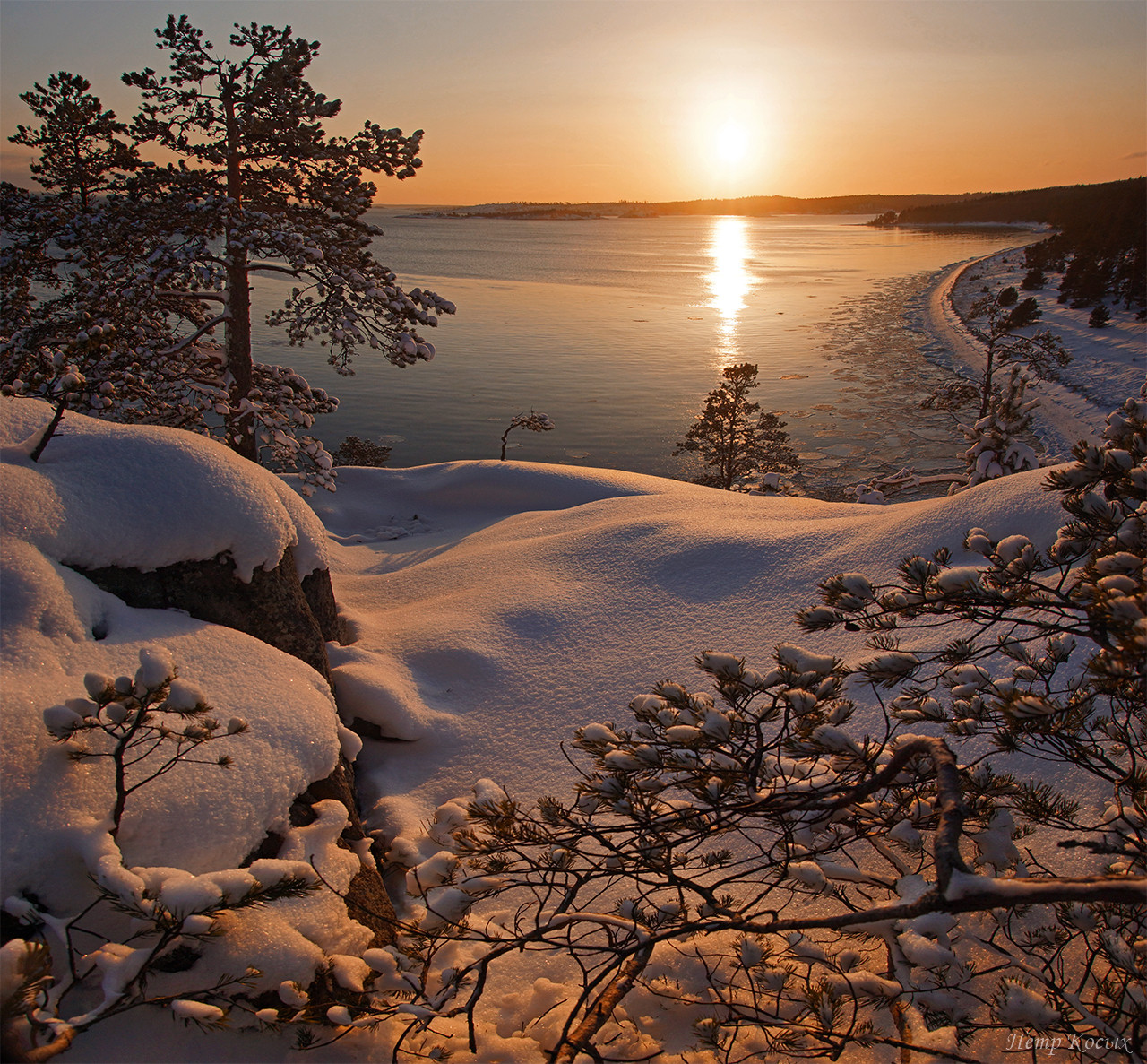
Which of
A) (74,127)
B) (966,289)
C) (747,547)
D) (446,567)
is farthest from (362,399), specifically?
(966,289)

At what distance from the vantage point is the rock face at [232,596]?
3.77m

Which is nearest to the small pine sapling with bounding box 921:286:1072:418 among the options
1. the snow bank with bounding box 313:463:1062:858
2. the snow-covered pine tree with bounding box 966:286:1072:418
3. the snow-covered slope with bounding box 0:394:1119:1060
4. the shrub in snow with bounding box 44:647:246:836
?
the snow-covered pine tree with bounding box 966:286:1072:418

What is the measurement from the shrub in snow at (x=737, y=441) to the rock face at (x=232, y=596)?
48.0ft

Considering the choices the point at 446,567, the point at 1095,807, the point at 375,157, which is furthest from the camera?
the point at 375,157

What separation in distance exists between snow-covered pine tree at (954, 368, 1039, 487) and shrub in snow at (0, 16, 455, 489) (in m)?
9.27

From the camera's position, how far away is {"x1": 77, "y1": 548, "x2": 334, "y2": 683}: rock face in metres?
3.77

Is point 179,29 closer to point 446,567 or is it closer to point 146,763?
point 446,567

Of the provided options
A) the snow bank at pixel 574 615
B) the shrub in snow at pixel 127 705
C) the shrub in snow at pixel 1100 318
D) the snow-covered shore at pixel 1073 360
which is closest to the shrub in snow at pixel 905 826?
the shrub in snow at pixel 127 705

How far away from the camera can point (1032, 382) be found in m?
13.9

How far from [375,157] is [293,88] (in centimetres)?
126

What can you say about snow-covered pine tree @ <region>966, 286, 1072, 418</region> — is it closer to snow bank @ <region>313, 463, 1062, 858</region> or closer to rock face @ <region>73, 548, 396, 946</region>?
snow bank @ <region>313, 463, 1062, 858</region>

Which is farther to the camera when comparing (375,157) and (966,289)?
(966,289)

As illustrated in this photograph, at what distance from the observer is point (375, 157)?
949 cm

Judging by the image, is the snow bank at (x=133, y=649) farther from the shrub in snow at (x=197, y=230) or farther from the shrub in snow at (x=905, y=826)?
the shrub in snow at (x=197, y=230)
